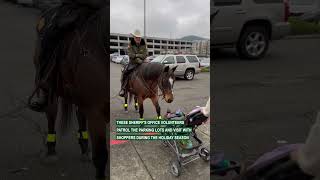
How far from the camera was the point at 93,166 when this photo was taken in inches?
78.5

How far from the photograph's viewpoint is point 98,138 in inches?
75.7

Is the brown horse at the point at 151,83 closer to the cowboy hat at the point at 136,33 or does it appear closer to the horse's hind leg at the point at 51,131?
the cowboy hat at the point at 136,33

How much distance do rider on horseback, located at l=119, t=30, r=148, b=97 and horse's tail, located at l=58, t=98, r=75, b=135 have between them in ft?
0.99

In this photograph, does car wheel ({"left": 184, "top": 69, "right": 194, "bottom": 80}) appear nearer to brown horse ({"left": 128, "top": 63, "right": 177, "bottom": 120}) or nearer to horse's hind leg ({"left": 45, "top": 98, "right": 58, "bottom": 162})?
brown horse ({"left": 128, "top": 63, "right": 177, "bottom": 120})

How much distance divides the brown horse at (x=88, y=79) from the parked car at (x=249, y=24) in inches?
19.9

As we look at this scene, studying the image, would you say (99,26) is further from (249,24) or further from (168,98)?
(249,24)

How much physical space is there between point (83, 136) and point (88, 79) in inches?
12.5

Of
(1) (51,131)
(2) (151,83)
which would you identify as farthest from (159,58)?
(1) (51,131)

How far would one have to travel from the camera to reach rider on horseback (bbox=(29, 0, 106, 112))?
1.80 m

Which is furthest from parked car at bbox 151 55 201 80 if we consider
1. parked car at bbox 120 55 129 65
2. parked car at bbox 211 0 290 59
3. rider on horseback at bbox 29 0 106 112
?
rider on horseback at bbox 29 0 106 112

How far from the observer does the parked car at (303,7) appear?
1.55m

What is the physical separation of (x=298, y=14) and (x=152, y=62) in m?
0.64

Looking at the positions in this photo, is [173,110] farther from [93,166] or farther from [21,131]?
[21,131]

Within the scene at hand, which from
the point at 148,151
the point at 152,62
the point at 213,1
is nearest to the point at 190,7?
the point at 213,1
